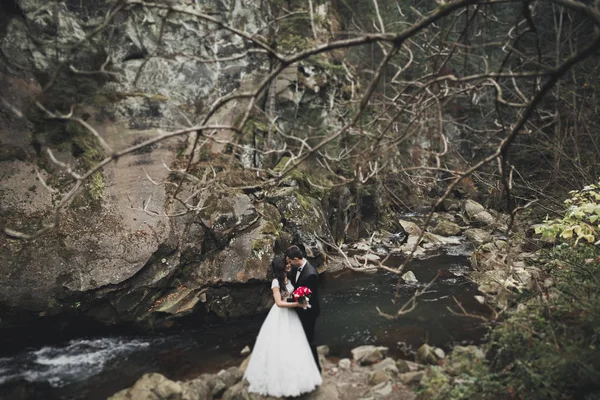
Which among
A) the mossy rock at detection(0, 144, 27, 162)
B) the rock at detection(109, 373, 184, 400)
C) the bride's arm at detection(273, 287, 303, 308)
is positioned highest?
the mossy rock at detection(0, 144, 27, 162)

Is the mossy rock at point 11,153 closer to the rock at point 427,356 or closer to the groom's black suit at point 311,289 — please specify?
the groom's black suit at point 311,289

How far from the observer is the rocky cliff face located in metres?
7.83

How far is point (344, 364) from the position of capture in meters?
6.19

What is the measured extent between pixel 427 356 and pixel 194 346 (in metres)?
4.64

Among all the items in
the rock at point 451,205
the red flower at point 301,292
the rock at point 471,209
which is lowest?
the red flower at point 301,292

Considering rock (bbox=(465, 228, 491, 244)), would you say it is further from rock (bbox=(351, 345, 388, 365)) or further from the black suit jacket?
the black suit jacket

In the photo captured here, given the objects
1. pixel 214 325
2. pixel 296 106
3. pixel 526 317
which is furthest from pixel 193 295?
pixel 296 106

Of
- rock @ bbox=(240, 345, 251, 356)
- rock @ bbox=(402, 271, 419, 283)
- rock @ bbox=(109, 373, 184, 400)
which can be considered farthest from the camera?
rock @ bbox=(402, 271, 419, 283)

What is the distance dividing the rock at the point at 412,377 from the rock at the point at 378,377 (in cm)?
22

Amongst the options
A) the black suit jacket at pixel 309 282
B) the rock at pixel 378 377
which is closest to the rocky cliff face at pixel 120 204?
the black suit jacket at pixel 309 282

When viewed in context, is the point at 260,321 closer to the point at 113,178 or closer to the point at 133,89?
the point at 113,178

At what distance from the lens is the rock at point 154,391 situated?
4879 millimetres

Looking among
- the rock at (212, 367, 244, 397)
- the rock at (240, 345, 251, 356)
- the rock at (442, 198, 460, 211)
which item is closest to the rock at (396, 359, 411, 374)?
the rock at (212, 367, 244, 397)

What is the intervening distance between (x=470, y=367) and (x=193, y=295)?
20.3 feet
